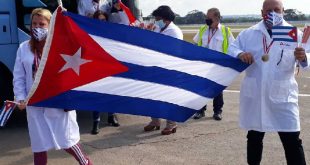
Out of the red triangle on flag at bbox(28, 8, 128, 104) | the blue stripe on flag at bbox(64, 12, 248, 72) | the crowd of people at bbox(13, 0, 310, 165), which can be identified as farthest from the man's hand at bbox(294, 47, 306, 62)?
the red triangle on flag at bbox(28, 8, 128, 104)

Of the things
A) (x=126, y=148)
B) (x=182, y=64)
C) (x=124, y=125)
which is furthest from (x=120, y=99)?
(x=124, y=125)

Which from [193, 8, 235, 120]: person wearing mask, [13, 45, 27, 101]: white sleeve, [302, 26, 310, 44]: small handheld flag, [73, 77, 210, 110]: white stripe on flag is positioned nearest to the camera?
[302, 26, 310, 44]: small handheld flag

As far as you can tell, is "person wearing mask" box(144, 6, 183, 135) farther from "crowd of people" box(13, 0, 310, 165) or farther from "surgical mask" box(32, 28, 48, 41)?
"surgical mask" box(32, 28, 48, 41)

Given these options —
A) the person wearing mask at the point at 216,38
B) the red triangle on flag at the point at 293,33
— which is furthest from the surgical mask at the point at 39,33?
the person wearing mask at the point at 216,38

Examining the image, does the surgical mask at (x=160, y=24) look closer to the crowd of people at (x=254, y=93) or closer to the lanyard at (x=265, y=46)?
the crowd of people at (x=254, y=93)

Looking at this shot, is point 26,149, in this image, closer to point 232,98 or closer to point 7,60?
point 7,60

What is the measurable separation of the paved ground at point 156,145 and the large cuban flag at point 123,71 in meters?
1.18

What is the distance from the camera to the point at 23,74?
3992 mm

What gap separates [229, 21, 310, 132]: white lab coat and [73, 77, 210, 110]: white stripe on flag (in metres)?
0.56

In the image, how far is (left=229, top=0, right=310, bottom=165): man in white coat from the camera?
13.4ft

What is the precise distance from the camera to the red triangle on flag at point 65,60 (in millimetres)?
3836

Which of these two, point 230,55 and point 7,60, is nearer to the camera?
point 230,55

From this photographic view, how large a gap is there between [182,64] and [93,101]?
3.19ft

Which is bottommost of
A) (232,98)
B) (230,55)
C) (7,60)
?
(232,98)
